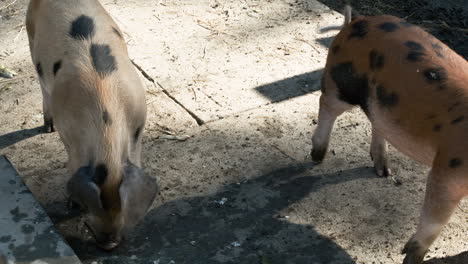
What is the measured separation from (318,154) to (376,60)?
1042mm

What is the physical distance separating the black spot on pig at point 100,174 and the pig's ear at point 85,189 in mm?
22

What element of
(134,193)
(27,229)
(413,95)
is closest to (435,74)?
(413,95)

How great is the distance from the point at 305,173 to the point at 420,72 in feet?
4.26

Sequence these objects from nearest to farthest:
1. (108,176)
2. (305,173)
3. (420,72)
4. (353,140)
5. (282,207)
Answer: (108,176) → (420,72) → (282,207) → (305,173) → (353,140)

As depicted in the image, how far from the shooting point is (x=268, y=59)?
22.6 ft

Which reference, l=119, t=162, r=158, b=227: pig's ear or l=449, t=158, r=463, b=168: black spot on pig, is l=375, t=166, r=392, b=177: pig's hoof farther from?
l=119, t=162, r=158, b=227: pig's ear

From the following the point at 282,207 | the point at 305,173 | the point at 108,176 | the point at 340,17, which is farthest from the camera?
the point at 340,17

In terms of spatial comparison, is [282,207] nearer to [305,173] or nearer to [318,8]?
[305,173]

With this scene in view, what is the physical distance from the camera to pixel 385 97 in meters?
4.61

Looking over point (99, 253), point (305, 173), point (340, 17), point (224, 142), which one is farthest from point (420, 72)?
point (340, 17)

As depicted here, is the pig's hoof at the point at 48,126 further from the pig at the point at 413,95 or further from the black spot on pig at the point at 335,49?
the black spot on pig at the point at 335,49

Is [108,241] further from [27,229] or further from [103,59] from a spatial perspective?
[103,59]

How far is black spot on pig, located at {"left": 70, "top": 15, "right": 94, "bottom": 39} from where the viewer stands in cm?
484

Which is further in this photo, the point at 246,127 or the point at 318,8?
the point at 318,8
